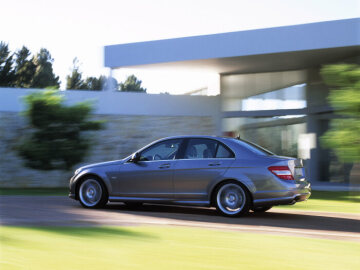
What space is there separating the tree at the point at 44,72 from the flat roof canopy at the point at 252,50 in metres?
30.2

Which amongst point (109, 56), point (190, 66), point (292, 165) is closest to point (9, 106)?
point (109, 56)

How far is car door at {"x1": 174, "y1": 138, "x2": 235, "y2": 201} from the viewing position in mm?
9336

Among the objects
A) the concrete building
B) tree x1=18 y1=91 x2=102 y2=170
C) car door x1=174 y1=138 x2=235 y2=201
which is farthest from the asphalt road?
the concrete building

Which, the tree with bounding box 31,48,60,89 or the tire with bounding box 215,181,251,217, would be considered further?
the tree with bounding box 31,48,60,89

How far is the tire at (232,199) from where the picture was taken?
9.09 metres

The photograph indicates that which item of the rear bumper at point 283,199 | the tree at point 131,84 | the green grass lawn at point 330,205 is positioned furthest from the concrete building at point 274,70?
the rear bumper at point 283,199

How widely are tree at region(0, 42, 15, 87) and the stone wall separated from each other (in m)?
29.2

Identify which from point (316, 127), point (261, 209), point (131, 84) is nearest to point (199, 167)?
point (261, 209)

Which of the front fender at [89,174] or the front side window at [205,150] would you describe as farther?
the front fender at [89,174]

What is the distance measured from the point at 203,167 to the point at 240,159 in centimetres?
71

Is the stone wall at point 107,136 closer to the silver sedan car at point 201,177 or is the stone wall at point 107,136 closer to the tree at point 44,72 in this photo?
the silver sedan car at point 201,177

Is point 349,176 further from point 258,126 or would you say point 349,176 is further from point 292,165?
point 292,165

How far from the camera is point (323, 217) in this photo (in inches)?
383

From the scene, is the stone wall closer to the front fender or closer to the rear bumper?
the front fender
